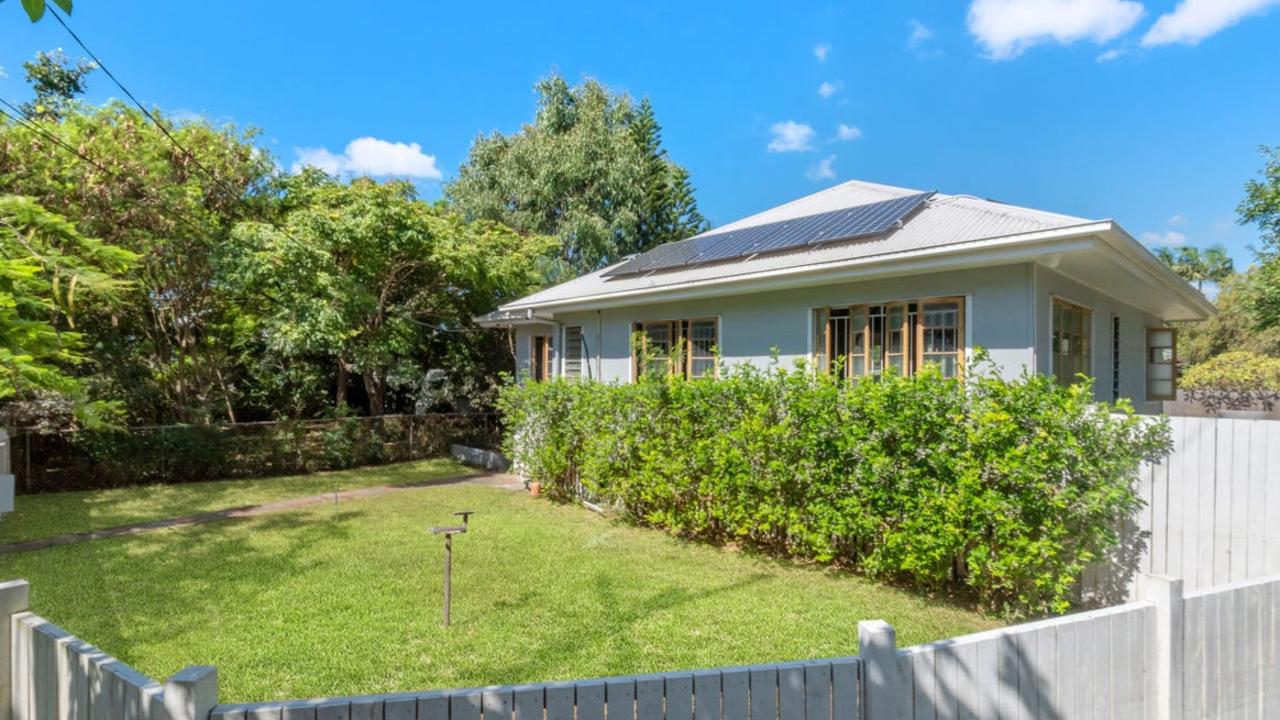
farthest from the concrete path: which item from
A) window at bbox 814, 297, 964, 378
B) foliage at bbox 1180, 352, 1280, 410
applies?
foliage at bbox 1180, 352, 1280, 410

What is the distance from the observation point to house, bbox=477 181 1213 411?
6707mm

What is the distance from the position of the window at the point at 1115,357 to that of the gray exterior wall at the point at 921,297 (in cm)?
24

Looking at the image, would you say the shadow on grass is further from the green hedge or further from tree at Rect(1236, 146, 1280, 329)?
tree at Rect(1236, 146, 1280, 329)

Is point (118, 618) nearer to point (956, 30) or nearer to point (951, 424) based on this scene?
point (951, 424)

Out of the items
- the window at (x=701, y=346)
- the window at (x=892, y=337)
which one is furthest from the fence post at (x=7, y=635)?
the window at (x=701, y=346)

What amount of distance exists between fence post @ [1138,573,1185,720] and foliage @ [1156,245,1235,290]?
167ft

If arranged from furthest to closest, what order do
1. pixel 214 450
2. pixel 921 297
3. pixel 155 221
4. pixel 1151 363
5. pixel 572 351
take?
pixel 572 351, pixel 1151 363, pixel 214 450, pixel 155 221, pixel 921 297

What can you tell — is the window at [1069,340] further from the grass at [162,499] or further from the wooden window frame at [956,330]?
the grass at [162,499]

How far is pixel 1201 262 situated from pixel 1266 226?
103 feet

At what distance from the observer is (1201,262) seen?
43.0m

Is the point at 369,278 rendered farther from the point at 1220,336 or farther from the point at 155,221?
the point at 1220,336

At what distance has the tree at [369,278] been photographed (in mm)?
12164

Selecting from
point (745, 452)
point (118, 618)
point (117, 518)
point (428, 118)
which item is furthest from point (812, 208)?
point (428, 118)

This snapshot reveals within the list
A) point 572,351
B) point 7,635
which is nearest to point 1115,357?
point 572,351
